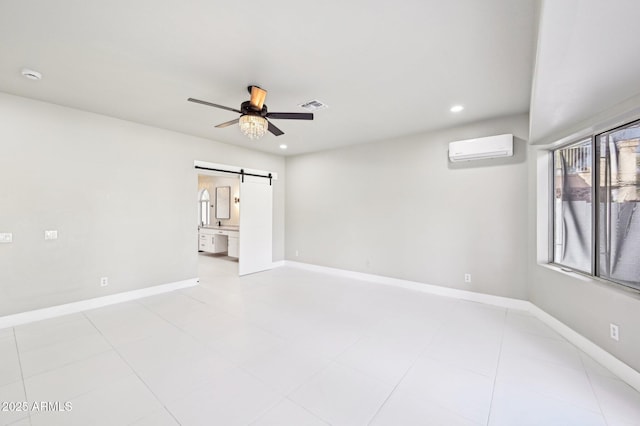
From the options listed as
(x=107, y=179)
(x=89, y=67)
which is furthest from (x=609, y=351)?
(x=107, y=179)

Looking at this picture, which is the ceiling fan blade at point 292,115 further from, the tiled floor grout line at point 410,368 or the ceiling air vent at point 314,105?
the tiled floor grout line at point 410,368

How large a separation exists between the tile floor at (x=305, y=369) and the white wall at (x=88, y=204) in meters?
0.56

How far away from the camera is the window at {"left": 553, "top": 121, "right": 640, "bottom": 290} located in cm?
229

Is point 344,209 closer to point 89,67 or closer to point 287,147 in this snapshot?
point 287,147

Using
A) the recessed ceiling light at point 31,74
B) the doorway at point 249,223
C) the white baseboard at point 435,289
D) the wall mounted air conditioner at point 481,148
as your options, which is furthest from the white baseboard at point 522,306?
the recessed ceiling light at point 31,74

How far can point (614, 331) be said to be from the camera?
2.23m

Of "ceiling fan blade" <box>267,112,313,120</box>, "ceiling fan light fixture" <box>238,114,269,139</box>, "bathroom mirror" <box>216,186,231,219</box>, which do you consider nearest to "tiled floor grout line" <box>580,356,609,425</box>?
"ceiling fan blade" <box>267,112,313,120</box>

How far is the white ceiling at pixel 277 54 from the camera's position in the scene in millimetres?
1783

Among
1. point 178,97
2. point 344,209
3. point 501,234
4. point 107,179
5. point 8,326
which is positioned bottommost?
point 8,326

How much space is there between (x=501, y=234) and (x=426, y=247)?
1.09 metres

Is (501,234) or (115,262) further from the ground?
(501,234)

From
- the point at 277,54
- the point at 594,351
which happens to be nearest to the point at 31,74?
the point at 277,54

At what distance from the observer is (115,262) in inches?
151

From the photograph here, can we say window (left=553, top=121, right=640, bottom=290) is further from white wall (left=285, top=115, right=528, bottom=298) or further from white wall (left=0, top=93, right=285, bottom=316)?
white wall (left=0, top=93, right=285, bottom=316)
